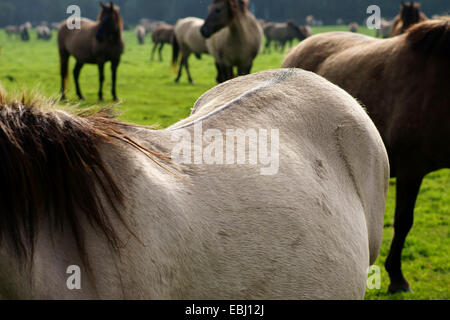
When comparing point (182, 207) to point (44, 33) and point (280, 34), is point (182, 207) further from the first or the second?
point (44, 33)

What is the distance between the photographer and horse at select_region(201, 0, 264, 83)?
10.1m

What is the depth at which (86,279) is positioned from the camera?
3.77ft

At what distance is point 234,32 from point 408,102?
7.37 m

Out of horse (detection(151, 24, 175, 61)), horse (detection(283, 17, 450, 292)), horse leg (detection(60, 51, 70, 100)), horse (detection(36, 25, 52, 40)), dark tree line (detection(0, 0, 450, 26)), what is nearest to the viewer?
horse (detection(283, 17, 450, 292))

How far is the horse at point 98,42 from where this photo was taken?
36.7 feet

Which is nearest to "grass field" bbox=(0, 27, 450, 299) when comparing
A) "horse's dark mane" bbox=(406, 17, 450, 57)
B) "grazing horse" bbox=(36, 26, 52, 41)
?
"horse's dark mane" bbox=(406, 17, 450, 57)

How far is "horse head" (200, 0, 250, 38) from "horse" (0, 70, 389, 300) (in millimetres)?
8438

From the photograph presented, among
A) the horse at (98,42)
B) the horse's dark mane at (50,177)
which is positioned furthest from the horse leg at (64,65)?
the horse's dark mane at (50,177)

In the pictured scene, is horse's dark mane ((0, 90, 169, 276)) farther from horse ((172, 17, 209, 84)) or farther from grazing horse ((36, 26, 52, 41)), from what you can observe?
grazing horse ((36, 26, 52, 41))

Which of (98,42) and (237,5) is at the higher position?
(237,5)

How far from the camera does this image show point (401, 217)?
11.3 feet

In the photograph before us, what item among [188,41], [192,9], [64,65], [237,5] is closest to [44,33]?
[192,9]
